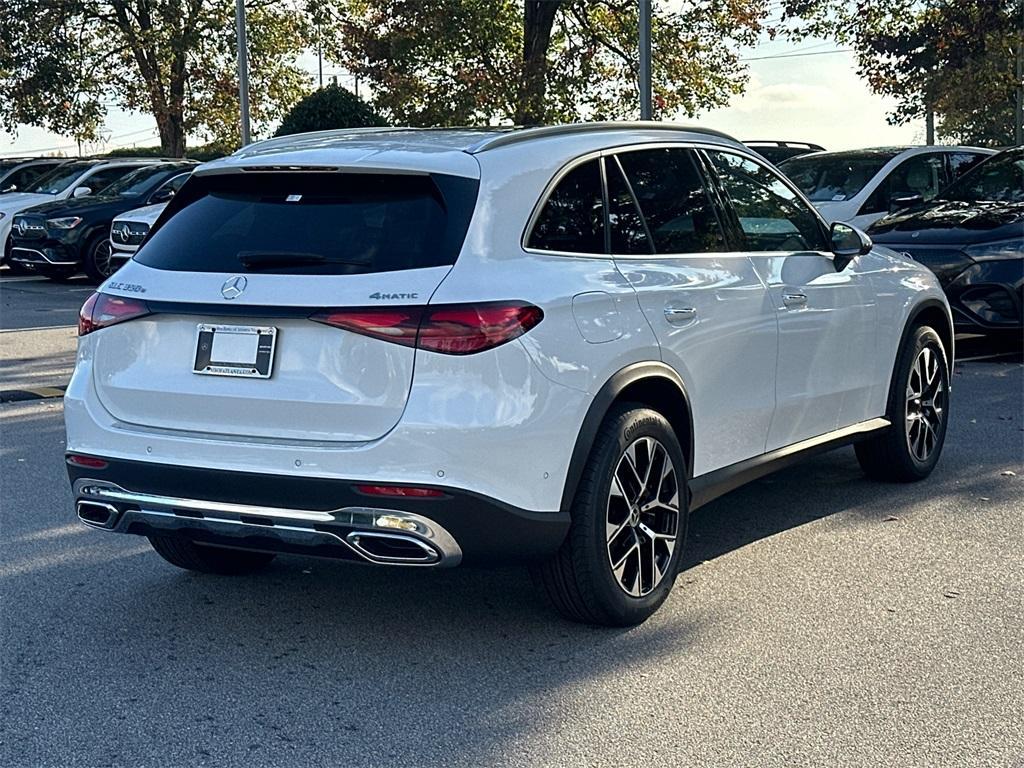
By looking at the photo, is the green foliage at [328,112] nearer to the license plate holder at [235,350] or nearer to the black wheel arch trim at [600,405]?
the black wheel arch trim at [600,405]

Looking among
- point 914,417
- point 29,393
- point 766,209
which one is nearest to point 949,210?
point 914,417

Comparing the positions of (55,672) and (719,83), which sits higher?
(719,83)

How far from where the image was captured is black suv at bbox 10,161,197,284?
20.0 meters

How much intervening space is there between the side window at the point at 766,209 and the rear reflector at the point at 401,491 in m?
2.14

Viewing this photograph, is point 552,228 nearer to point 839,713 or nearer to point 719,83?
point 839,713

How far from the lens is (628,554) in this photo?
203 inches

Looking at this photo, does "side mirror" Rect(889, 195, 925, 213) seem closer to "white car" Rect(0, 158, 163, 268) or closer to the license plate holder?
the license plate holder

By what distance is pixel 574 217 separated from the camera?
515 cm

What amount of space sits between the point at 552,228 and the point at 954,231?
7.71 meters

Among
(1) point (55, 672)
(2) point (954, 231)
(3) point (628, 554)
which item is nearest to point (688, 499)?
(3) point (628, 554)

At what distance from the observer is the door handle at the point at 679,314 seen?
5309 mm

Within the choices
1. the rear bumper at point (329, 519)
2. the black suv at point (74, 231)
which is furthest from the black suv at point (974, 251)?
the black suv at point (74, 231)

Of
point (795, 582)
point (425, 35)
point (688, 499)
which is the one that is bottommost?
point (795, 582)

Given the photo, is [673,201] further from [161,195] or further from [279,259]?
Answer: [161,195]
